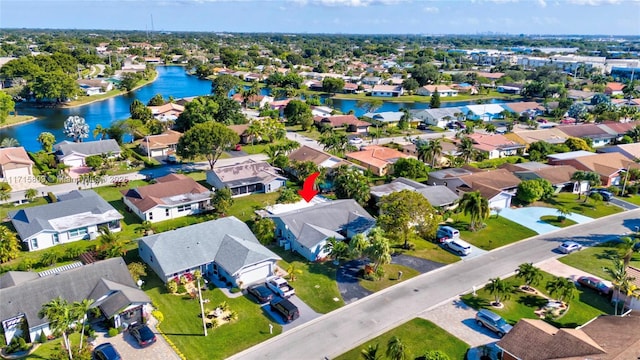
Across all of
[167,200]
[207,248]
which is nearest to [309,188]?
[167,200]

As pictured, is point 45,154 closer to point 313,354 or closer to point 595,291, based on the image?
point 313,354

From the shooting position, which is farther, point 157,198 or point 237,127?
point 237,127

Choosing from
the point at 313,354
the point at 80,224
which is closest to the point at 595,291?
the point at 313,354

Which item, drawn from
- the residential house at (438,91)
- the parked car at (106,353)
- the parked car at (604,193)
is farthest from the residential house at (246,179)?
the residential house at (438,91)

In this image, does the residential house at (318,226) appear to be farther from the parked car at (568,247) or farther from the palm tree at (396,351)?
the parked car at (568,247)

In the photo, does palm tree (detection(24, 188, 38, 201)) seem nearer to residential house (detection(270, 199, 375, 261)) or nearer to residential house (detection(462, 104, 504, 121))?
residential house (detection(270, 199, 375, 261))
